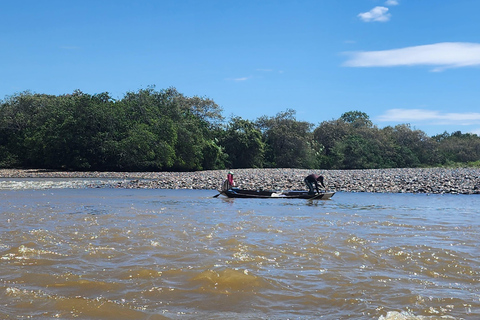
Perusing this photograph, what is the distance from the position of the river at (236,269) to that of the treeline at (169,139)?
37.8 m

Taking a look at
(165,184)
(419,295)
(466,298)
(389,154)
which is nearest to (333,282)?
(419,295)

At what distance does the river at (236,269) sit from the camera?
4.78 meters

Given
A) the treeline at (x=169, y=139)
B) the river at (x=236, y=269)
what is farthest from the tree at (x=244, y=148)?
the river at (x=236, y=269)

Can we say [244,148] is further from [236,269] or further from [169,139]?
[236,269]

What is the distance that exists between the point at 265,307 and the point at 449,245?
208 inches

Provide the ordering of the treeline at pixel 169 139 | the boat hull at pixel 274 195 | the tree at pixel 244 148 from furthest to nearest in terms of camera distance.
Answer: the tree at pixel 244 148 → the treeline at pixel 169 139 → the boat hull at pixel 274 195

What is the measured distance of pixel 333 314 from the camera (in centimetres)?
466

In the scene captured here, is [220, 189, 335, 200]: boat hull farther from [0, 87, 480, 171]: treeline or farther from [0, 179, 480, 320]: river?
[0, 87, 480, 171]: treeline

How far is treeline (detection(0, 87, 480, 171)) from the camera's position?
1923 inches

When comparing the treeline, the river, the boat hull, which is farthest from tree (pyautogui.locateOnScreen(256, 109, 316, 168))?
the river

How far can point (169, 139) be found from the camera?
5222 cm

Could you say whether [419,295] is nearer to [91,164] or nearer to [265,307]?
[265,307]

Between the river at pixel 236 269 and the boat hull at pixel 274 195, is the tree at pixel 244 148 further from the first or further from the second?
the river at pixel 236 269

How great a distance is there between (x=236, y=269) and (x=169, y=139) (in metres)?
46.6
